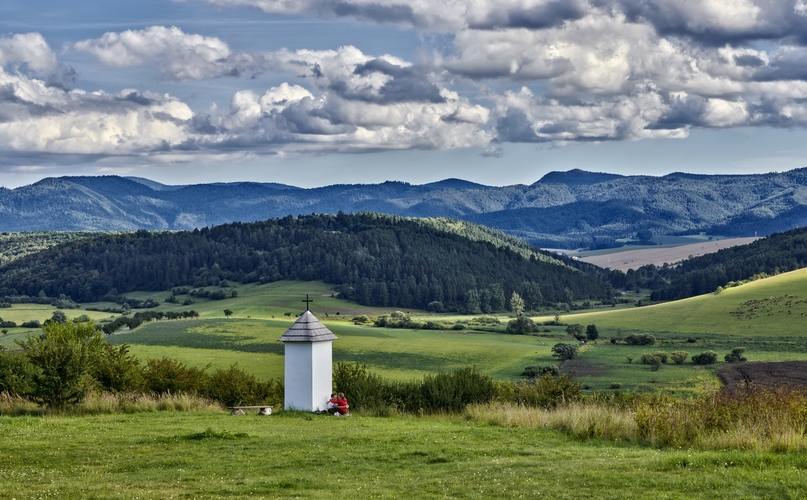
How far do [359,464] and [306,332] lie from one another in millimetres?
11871

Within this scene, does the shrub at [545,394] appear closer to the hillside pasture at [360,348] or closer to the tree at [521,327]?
the hillside pasture at [360,348]

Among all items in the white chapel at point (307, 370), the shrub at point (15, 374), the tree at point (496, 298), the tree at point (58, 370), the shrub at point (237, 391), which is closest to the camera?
the tree at point (58, 370)

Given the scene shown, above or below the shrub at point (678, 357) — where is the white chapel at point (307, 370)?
above

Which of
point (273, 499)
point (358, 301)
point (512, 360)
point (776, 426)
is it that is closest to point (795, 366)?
point (512, 360)

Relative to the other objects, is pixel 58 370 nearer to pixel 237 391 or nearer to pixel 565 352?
pixel 237 391

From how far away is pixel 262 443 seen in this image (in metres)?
17.1

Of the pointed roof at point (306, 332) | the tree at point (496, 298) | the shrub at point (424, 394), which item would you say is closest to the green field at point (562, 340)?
the shrub at point (424, 394)

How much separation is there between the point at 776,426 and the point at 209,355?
208 ft

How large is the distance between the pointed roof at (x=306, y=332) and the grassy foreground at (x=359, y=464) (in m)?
6.08

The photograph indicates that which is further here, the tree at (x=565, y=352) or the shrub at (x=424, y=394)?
the tree at (x=565, y=352)

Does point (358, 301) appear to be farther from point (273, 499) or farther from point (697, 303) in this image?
point (273, 499)

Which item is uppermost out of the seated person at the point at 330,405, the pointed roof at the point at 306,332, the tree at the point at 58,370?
the pointed roof at the point at 306,332

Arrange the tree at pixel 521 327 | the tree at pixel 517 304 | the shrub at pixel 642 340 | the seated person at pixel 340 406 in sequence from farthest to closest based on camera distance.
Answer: the tree at pixel 517 304 < the tree at pixel 521 327 < the shrub at pixel 642 340 < the seated person at pixel 340 406

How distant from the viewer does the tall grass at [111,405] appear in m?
23.2
